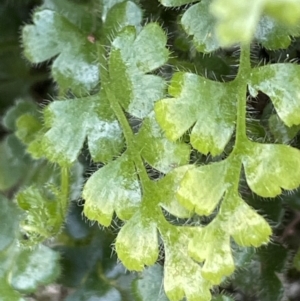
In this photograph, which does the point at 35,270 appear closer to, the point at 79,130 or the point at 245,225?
the point at 79,130

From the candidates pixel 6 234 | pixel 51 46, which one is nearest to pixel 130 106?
pixel 51 46

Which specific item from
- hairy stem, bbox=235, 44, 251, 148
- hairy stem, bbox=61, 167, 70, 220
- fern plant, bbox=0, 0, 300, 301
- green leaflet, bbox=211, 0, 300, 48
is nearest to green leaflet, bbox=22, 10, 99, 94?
fern plant, bbox=0, 0, 300, 301

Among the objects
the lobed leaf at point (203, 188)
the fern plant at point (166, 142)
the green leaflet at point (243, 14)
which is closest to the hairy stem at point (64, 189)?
the fern plant at point (166, 142)

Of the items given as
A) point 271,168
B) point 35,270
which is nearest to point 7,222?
point 35,270

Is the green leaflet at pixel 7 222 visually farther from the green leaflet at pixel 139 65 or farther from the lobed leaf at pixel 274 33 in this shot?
the lobed leaf at pixel 274 33

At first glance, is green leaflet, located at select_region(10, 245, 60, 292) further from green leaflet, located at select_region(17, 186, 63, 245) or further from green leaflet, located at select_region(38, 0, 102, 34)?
green leaflet, located at select_region(38, 0, 102, 34)

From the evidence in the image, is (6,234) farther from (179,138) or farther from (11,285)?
(179,138)
